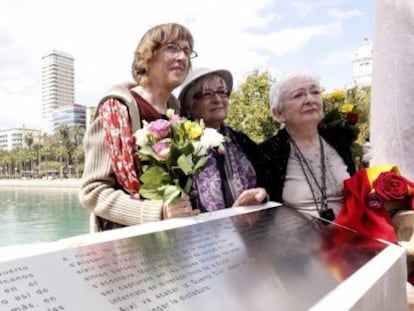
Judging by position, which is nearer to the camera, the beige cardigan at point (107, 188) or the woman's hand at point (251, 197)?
the beige cardigan at point (107, 188)

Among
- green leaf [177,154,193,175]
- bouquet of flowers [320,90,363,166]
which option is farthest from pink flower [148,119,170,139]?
bouquet of flowers [320,90,363,166]

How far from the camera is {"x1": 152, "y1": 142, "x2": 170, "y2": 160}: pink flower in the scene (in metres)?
1.59

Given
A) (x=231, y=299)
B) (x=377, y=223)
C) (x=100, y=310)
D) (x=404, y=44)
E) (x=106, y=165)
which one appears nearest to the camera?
(x=100, y=310)

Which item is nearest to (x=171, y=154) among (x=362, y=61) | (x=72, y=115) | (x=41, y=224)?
(x=41, y=224)

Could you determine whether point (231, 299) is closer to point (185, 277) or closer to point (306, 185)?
point (185, 277)

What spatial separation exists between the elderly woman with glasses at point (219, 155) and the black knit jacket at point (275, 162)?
0.26ft

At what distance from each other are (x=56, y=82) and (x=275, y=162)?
125544 mm

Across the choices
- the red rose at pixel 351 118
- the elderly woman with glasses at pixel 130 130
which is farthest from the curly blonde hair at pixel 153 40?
the red rose at pixel 351 118

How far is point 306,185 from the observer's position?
234 centimetres

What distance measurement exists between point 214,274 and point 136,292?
0.24m

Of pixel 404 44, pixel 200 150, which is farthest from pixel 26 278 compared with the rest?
pixel 404 44

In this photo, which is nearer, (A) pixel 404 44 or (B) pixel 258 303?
(B) pixel 258 303

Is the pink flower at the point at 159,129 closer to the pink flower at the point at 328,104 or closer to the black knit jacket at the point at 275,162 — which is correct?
the black knit jacket at the point at 275,162

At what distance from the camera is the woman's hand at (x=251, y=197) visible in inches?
79.7
